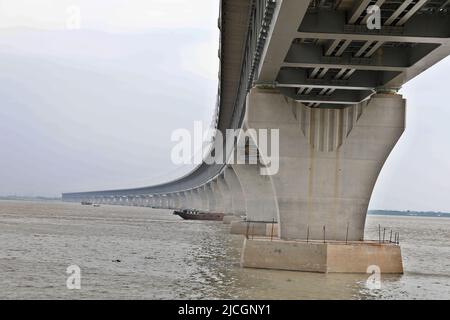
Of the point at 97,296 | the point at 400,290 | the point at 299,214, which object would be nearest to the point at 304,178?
the point at 299,214

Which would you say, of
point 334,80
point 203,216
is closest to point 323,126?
point 334,80

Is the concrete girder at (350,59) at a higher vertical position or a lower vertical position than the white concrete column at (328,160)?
higher

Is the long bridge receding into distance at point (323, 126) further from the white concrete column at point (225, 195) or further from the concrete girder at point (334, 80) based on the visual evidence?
the white concrete column at point (225, 195)

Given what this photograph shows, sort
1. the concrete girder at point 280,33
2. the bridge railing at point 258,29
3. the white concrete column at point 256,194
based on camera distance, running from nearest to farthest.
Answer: the concrete girder at point 280,33 → the bridge railing at point 258,29 → the white concrete column at point 256,194

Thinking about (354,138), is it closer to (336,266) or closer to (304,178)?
(304,178)

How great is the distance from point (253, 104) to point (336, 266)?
8254mm

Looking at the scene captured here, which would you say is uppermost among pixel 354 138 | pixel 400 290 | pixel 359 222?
pixel 354 138

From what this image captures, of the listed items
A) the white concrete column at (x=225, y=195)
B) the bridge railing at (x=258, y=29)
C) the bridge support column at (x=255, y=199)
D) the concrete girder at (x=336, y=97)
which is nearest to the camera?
the bridge railing at (x=258, y=29)

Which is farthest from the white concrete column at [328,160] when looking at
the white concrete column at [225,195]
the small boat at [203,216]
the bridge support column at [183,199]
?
the bridge support column at [183,199]

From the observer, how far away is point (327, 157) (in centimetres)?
3381

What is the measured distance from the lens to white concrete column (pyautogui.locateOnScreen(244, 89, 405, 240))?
33.4 m

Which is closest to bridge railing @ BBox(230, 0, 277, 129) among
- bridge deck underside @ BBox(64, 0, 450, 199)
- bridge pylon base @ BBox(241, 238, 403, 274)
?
bridge deck underside @ BBox(64, 0, 450, 199)

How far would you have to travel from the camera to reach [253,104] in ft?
109

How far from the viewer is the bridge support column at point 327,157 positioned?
3331 cm
